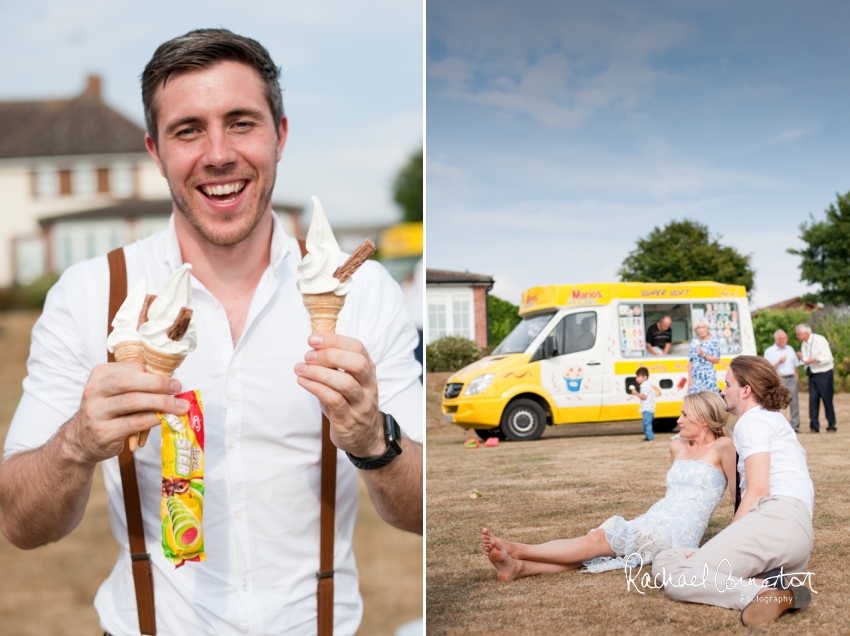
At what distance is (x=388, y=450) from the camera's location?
207 cm

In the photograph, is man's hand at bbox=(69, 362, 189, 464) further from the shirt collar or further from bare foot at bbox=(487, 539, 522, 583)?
bare foot at bbox=(487, 539, 522, 583)

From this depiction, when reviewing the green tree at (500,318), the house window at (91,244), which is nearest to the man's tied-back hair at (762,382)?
the green tree at (500,318)

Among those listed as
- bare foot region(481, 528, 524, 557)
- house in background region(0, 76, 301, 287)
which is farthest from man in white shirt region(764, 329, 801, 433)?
house in background region(0, 76, 301, 287)

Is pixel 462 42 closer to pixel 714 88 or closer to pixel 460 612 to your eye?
pixel 714 88

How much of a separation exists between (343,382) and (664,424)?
184 centimetres

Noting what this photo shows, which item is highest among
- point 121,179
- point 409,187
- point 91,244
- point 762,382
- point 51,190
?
point 121,179

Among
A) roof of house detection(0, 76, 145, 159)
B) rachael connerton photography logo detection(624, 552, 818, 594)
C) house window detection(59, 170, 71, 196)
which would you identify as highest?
roof of house detection(0, 76, 145, 159)

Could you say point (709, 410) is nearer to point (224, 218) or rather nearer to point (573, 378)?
point (573, 378)

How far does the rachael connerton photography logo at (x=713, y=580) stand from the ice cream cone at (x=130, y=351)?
72.9 inches

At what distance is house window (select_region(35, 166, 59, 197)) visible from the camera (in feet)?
153

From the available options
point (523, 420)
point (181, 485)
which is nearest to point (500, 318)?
point (523, 420)

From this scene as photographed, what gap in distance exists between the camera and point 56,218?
44844 millimetres

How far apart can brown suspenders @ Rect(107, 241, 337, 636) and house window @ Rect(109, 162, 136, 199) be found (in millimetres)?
47165

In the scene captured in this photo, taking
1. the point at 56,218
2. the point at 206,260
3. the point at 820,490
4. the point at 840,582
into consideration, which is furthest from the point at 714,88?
the point at 56,218
